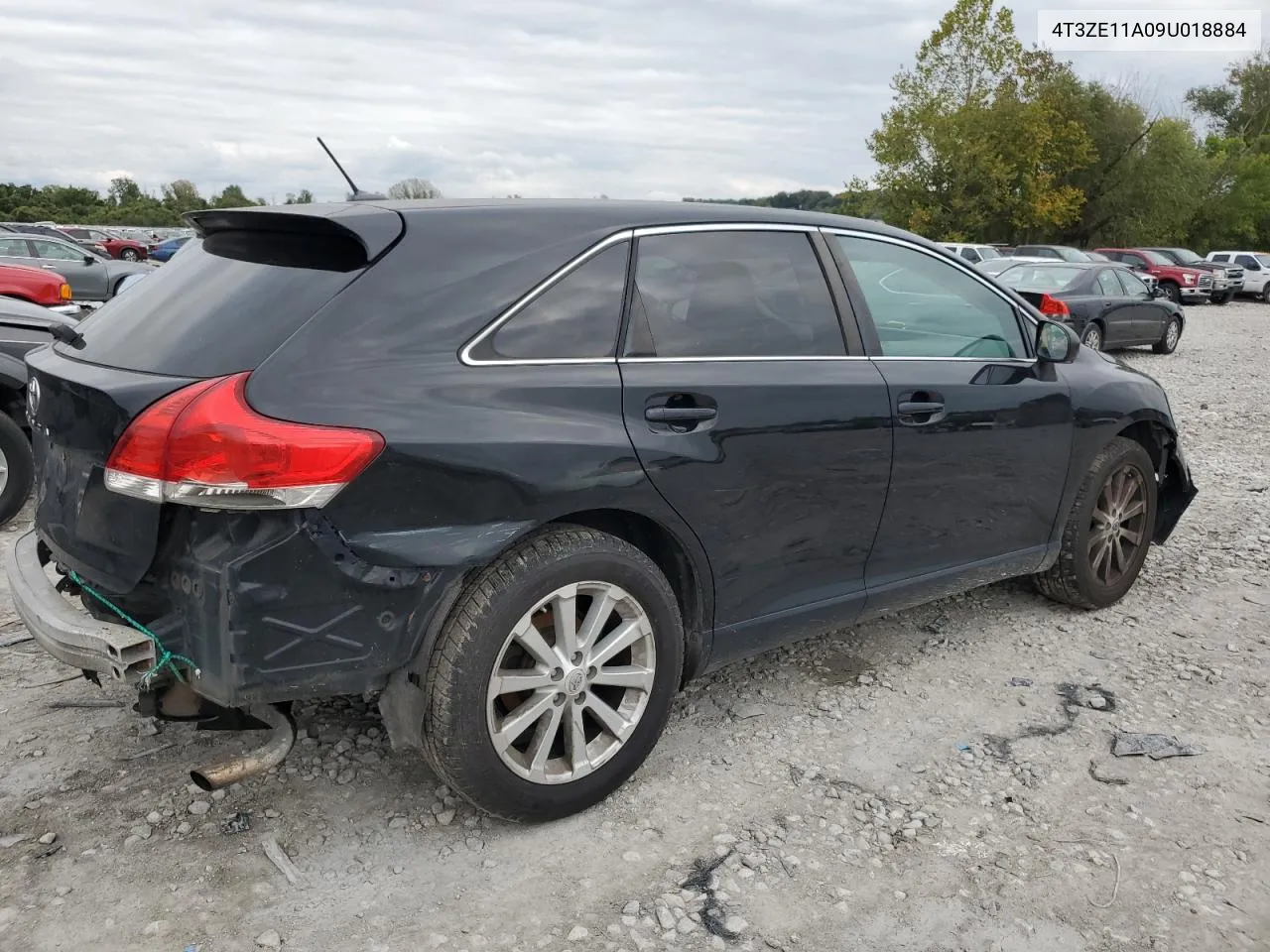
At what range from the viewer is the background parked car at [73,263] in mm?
18797

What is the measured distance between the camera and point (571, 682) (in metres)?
2.81

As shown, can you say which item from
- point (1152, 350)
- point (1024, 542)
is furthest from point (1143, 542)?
point (1152, 350)

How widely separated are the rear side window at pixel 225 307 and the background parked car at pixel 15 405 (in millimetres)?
2839

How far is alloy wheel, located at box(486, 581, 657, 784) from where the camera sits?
2746mm

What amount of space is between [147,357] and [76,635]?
72cm

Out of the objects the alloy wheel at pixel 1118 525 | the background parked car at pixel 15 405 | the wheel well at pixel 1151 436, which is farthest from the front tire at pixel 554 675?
the background parked car at pixel 15 405

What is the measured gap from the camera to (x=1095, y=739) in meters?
3.53

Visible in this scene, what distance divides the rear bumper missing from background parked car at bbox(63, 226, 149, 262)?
1380 inches

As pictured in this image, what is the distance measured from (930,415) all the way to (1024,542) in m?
0.93

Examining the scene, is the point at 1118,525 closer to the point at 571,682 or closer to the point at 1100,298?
the point at 571,682

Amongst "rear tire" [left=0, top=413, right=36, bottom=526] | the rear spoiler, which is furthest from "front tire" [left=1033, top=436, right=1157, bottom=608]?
"rear tire" [left=0, top=413, right=36, bottom=526]

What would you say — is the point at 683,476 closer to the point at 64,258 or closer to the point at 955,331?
the point at 955,331

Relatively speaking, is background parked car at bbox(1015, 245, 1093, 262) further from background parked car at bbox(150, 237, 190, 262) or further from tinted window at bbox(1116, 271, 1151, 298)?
background parked car at bbox(150, 237, 190, 262)

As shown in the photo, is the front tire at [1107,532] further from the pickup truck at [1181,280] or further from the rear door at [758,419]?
the pickup truck at [1181,280]
